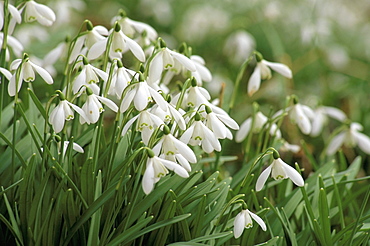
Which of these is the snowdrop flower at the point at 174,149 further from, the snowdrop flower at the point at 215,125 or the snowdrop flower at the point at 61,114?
the snowdrop flower at the point at 61,114

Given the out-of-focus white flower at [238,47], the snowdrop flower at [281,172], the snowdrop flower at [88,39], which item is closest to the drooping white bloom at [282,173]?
the snowdrop flower at [281,172]

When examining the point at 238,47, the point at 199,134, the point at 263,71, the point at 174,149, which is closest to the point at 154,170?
the point at 174,149

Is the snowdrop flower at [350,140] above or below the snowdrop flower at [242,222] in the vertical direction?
below

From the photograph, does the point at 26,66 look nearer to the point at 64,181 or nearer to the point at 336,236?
the point at 64,181

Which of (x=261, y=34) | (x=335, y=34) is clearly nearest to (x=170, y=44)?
(x=261, y=34)

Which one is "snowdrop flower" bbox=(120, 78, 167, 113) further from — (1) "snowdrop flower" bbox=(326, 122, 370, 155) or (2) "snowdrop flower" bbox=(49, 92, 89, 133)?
(1) "snowdrop flower" bbox=(326, 122, 370, 155)

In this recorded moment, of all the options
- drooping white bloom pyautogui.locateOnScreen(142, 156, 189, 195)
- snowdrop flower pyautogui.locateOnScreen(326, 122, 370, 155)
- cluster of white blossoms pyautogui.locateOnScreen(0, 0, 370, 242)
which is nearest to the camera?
drooping white bloom pyautogui.locateOnScreen(142, 156, 189, 195)

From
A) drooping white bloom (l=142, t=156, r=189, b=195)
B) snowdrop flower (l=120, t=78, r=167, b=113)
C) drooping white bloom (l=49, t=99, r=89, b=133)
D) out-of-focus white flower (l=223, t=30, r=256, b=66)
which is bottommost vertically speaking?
out-of-focus white flower (l=223, t=30, r=256, b=66)

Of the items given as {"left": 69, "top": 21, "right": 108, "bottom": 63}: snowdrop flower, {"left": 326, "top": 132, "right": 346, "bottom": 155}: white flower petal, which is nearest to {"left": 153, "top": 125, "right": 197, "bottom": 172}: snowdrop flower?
{"left": 69, "top": 21, "right": 108, "bottom": 63}: snowdrop flower
